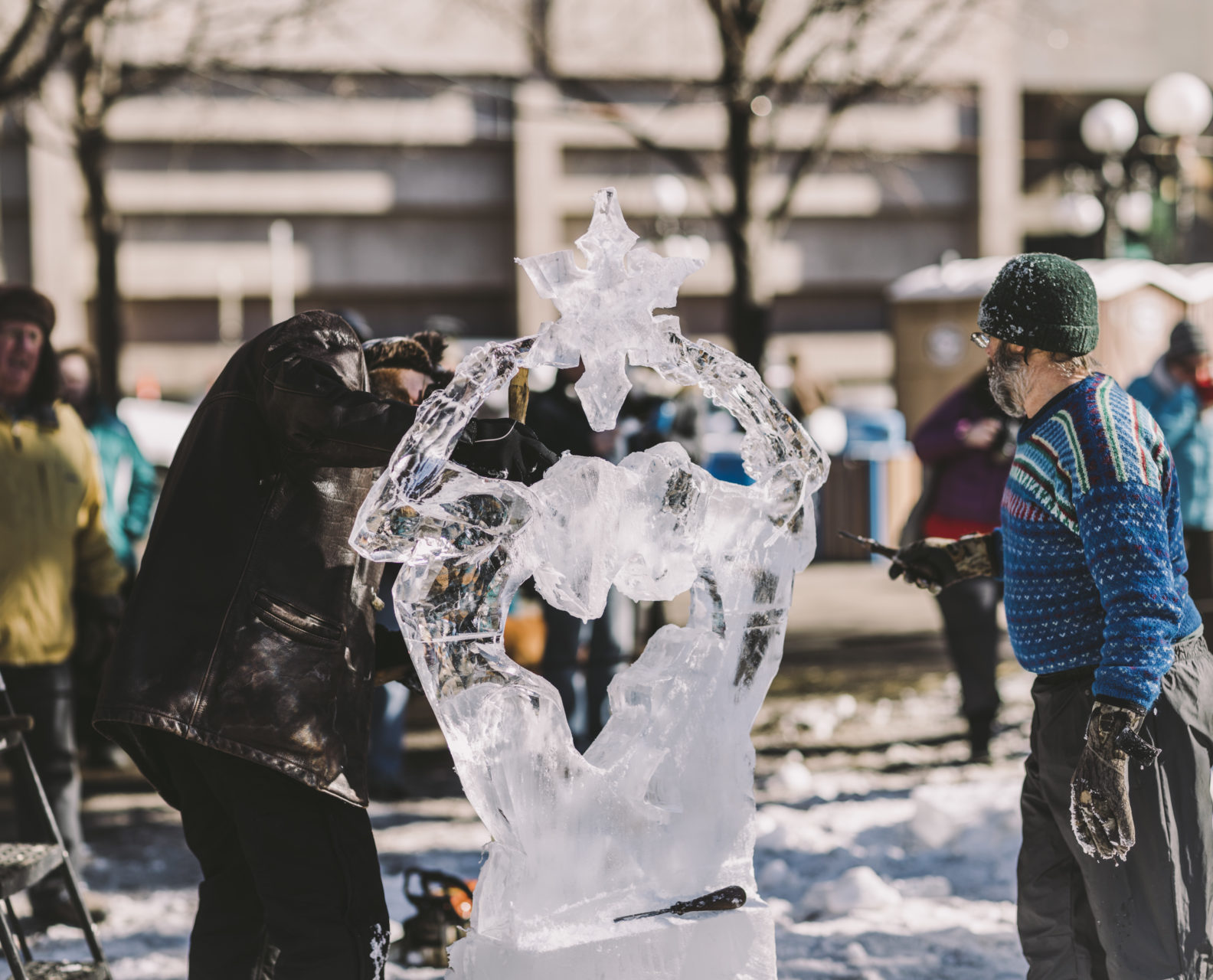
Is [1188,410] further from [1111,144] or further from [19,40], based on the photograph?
[1111,144]

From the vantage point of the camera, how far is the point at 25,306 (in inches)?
173

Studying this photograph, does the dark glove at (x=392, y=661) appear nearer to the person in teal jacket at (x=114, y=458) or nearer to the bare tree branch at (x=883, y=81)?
the person in teal jacket at (x=114, y=458)

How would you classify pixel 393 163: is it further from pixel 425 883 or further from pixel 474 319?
pixel 425 883

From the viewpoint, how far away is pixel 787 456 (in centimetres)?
274

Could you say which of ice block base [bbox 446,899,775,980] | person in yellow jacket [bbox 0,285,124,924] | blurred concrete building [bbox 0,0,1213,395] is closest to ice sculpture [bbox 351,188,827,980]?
ice block base [bbox 446,899,775,980]

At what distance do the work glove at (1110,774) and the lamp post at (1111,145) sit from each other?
1298cm

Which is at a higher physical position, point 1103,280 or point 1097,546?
point 1103,280

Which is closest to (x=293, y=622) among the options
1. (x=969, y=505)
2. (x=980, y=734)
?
(x=969, y=505)

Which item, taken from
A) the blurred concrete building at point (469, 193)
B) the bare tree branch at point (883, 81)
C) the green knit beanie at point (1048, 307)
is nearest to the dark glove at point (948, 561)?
the green knit beanie at point (1048, 307)

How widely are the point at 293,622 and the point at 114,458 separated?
383 centimetres

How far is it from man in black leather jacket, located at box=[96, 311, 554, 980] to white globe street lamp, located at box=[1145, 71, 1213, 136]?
12.6 meters

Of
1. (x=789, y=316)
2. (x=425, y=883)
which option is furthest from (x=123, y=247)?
(x=425, y=883)

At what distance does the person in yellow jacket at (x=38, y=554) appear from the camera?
4.37m

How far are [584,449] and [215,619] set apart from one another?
3.36 meters
